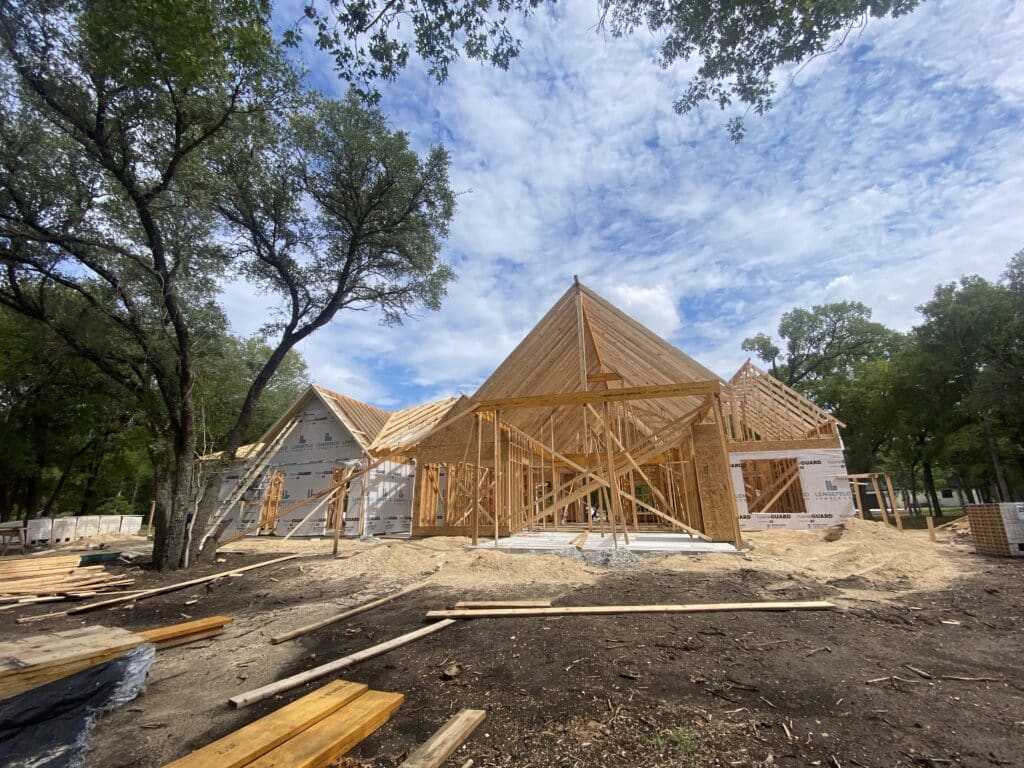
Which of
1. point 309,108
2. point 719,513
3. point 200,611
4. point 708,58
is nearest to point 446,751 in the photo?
point 200,611

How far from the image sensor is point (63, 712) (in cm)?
266

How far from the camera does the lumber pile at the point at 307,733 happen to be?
2.04 metres

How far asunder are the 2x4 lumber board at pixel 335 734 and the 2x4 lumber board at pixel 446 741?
0.38 m

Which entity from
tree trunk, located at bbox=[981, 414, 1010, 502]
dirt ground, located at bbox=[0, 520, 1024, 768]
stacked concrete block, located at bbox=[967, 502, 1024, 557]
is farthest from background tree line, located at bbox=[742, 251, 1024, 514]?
dirt ground, located at bbox=[0, 520, 1024, 768]

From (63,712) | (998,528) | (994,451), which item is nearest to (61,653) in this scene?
(63,712)

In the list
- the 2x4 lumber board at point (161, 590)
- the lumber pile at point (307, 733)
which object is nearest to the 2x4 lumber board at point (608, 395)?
the 2x4 lumber board at point (161, 590)

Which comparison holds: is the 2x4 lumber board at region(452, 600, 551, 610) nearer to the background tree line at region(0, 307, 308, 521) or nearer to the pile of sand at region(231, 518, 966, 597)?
the pile of sand at region(231, 518, 966, 597)

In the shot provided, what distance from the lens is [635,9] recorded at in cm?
513

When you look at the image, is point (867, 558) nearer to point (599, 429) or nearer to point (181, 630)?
point (599, 429)

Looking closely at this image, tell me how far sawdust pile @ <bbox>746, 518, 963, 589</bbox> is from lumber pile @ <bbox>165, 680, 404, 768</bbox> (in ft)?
22.5

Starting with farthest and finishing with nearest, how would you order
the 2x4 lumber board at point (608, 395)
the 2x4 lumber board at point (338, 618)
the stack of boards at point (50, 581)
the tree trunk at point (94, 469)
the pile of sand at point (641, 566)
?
1. the tree trunk at point (94, 469)
2. the 2x4 lumber board at point (608, 395)
3. the stack of boards at point (50, 581)
4. the pile of sand at point (641, 566)
5. the 2x4 lumber board at point (338, 618)

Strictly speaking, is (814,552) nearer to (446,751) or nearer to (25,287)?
(446,751)

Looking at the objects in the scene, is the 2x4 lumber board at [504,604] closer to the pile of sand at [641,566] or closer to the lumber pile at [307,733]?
the pile of sand at [641,566]

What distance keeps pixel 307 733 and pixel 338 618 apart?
295 centimetres
